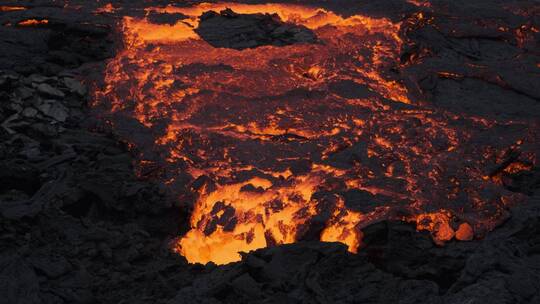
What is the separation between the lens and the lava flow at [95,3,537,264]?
3.81 metres

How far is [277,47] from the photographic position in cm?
555

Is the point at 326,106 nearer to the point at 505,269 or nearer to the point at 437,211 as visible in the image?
the point at 437,211

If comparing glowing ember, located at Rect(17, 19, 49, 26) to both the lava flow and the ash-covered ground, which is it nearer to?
the ash-covered ground

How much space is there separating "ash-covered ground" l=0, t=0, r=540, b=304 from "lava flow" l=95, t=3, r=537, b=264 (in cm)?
13

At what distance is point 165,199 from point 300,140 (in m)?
1.11

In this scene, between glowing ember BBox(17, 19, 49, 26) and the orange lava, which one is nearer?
glowing ember BBox(17, 19, 49, 26)

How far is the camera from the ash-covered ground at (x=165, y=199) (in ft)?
10.1

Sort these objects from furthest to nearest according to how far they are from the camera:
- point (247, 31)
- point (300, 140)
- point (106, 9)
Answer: point (106, 9) → point (247, 31) → point (300, 140)

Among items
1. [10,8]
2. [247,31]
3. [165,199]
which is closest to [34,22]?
[10,8]

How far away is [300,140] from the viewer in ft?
14.7

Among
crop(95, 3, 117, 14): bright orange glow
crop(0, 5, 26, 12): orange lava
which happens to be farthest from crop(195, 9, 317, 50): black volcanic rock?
crop(0, 5, 26, 12): orange lava

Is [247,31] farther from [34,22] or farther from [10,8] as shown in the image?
[10,8]

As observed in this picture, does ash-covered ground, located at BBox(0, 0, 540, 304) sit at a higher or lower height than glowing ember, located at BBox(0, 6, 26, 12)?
lower

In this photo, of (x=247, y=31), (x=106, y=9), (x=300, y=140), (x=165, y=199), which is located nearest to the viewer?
(x=165, y=199)
